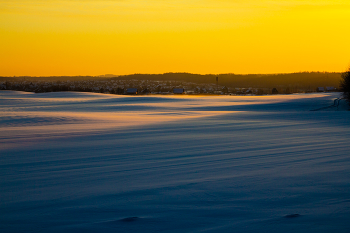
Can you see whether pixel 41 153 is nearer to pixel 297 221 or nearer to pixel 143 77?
pixel 297 221

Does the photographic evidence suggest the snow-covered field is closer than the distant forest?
Yes

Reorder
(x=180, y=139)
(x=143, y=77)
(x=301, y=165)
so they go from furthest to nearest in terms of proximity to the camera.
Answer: (x=143, y=77), (x=180, y=139), (x=301, y=165)

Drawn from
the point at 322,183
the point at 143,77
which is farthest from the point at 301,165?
the point at 143,77

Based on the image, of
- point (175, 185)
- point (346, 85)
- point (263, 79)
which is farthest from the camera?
point (263, 79)

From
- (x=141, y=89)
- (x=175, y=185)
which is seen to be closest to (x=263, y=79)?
(x=141, y=89)

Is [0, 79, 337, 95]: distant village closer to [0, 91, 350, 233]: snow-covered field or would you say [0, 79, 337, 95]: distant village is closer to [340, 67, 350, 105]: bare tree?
[340, 67, 350, 105]: bare tree

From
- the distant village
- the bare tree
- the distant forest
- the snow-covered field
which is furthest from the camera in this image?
the distant forest

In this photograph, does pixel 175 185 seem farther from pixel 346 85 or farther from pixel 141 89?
pixel 141 89

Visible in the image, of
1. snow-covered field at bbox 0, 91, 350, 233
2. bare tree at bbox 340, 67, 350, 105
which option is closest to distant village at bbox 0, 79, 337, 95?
bare tree at bbox 340, 67, 350, 105

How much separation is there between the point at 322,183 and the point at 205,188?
4.77 ft

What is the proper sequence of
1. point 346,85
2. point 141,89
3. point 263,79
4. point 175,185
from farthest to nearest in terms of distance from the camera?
point 263,79 → point 141,89 → point 346,85 → point 175,185

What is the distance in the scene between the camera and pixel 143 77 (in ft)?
462

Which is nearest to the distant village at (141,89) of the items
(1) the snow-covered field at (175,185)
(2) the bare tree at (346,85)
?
(2) the bare tree at (346,85)

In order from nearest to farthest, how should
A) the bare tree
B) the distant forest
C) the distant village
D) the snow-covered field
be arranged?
1. the snow-covered field
2. the bare tree
3. the distant village
4. the distant forest
